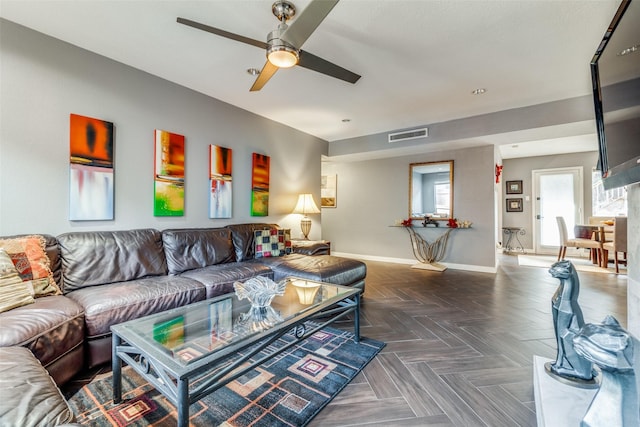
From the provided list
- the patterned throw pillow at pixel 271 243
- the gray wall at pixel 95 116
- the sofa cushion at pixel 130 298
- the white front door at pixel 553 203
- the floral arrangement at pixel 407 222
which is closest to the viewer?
the sofa cushion at pixel 130 298

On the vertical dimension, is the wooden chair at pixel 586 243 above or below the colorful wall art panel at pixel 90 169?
below

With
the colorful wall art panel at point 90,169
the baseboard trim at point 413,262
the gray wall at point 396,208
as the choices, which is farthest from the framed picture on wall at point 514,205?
the colorful wall art panel at point 90,169

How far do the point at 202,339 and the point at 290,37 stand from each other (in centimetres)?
181

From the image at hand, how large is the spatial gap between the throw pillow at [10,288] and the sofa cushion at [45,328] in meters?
0.05

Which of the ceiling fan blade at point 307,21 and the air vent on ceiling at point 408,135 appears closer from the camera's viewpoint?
the ceiling fan blade at point 307,21

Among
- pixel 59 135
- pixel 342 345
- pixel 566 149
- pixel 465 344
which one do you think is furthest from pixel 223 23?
pixel 566 149

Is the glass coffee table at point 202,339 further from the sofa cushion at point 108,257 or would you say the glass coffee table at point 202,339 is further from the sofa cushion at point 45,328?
the sofa cushion at point 108,257

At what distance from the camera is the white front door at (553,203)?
6.60m

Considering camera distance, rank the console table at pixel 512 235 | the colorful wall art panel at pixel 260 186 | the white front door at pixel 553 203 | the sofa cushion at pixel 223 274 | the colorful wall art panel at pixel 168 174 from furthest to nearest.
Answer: the console table at pixel 512 235
the white front door at pixel 553 203
the colorful wall art panel at pixel 260 186
the colorful wall art panel at pixel 168 174
the sofa cushion at pixel 223 274

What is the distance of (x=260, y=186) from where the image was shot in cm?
418

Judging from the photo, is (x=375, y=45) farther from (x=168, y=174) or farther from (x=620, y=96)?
(x=168, y=174)

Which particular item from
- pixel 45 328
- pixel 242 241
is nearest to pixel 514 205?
pixel 242 241

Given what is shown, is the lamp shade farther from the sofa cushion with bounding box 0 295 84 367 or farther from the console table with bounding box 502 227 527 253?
the console table with bounding box 502 227 527 253

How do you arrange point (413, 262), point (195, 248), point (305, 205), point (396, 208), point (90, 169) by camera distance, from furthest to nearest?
point (396, 208)
point (413, 262)
point (305, 205)
point (195, 248)
point (90, 169)
